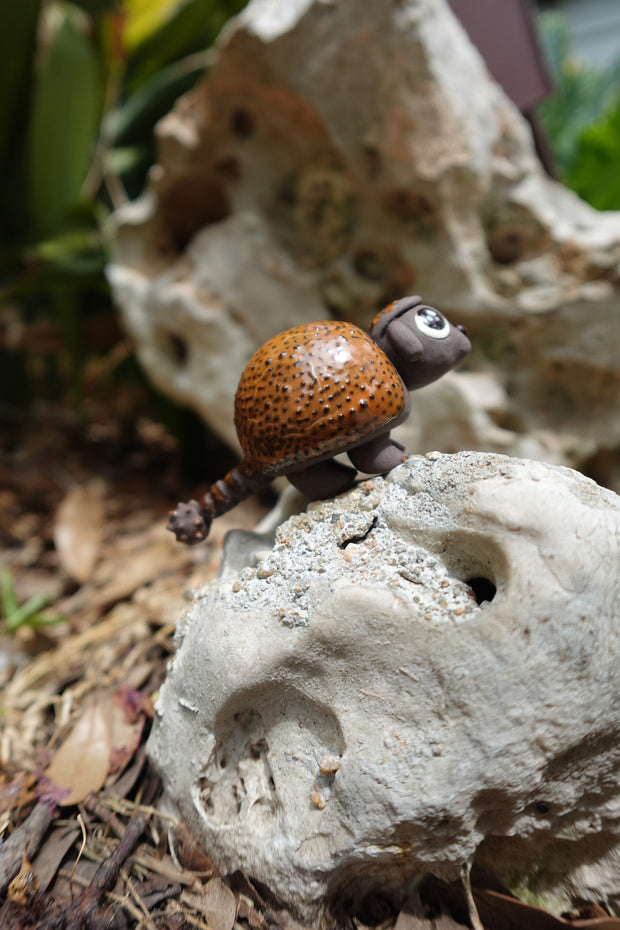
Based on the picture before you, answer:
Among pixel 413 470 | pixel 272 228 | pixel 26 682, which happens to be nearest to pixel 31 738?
pixel 26 682

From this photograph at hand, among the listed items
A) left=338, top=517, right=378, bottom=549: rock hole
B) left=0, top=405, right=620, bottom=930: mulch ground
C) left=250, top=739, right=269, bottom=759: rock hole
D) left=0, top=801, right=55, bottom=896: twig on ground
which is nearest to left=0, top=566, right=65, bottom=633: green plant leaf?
left=0, top=405, right=620, bottom=930: mulch ground

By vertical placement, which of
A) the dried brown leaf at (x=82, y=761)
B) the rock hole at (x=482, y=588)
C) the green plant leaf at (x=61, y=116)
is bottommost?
the dried brown leaf at (x=82, y=761)

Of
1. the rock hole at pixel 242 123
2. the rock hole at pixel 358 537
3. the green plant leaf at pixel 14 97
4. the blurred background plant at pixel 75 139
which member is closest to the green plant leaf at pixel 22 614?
the rock hole at pixel 358 537

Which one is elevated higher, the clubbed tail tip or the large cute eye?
the large cute eye

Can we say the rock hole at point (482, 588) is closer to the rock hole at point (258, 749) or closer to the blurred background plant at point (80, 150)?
the rock hole at point (258, 749)

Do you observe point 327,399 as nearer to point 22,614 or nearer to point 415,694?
point 415,694

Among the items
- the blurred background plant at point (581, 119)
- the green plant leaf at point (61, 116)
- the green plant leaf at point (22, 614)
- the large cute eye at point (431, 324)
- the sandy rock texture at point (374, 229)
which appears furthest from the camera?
the blurred background plant at point (581, 119)

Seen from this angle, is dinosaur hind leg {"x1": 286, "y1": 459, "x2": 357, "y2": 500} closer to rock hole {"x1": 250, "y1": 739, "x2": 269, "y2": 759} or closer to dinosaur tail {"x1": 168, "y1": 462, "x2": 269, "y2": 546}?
dinosaur tail {"x1": 168, "y1": 462, "x2": 269, "y2": 546}
